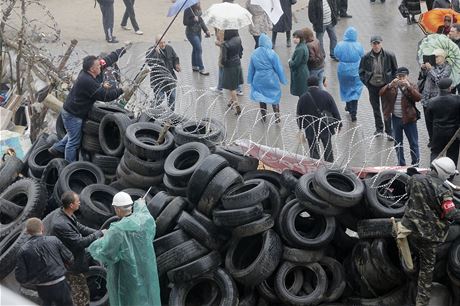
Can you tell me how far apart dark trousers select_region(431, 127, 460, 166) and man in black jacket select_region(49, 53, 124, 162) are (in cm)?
432

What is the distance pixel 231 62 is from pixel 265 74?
119 centimetres

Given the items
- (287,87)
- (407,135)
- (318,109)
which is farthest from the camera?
(287,87)

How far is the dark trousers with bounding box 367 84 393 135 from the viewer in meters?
12.5

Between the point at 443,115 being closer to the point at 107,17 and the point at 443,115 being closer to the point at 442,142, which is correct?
the point at 442,142

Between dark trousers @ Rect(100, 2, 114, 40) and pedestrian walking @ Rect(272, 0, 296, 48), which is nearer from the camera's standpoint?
pedestrian walking @ Rect(272, 0, 296, 48)

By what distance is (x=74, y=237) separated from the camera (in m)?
8.11

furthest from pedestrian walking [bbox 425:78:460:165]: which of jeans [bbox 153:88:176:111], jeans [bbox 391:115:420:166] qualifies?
jeans [bbox 153:88:176:111]

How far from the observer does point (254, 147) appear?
974 centimetres

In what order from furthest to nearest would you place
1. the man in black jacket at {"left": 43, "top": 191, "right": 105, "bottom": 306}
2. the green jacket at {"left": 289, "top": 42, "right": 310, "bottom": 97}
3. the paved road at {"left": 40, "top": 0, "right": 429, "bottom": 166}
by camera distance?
the green jacket at {"left": 289, "top": 42, "right": 310, "bottom": 97} < the paved road at {"left": 40, "top": 0, "right": 429, "bottom": 166} < the man in black jacket at {"left": 43, "top": 191, "right": 105, "bottom": 306}

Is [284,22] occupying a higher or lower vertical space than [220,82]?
higher

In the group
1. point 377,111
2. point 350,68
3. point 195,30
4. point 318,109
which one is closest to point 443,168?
point 318,109

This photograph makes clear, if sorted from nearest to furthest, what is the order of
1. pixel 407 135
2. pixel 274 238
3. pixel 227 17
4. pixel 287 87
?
pixel 274 238 → pixel 407 135 → pixel 227 17 → pixel 287 87

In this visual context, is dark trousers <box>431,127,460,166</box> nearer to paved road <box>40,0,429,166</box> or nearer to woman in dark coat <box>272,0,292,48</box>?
paved road <box>40,0,429,166</box>

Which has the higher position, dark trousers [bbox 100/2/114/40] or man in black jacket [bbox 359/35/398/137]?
man in black jacket [bbox 359/35/398/137]
